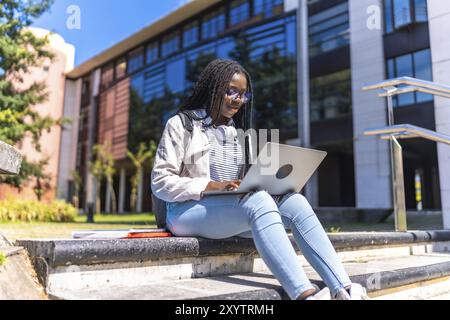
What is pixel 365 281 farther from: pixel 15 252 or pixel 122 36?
pixel 122 36

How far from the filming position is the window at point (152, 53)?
2466 cm

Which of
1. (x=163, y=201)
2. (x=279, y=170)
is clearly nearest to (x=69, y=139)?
(x=163, y=201)

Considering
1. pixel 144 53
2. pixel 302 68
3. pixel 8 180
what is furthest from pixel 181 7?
pixel 8 180

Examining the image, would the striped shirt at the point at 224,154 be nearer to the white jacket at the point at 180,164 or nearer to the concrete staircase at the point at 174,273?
the white jacket at the point at 180,164

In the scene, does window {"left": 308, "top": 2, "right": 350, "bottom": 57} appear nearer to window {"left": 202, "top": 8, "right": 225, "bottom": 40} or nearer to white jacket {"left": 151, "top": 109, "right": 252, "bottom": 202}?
window {"left": 202, "top": 8, "right": 225, "bottom": 40}

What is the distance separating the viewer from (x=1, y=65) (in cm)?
1122

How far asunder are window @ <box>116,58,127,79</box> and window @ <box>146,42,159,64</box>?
8.56ft

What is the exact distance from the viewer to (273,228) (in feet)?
5.79

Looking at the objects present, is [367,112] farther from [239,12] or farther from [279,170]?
[279,170]

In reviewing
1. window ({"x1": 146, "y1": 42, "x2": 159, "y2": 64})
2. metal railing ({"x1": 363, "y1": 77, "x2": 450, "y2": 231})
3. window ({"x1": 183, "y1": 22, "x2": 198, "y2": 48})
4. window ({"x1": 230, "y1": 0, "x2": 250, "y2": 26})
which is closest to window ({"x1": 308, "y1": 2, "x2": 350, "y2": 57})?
window ({"x1": 230, "y1": 0, "x2": 250, "y2": 26})

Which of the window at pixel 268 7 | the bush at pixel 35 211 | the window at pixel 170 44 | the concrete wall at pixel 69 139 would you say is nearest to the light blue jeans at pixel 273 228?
the bush at pixel 35 211

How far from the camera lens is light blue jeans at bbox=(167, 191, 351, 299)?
1.69m

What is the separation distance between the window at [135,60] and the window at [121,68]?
57 centimetres

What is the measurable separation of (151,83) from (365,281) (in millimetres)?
23640
